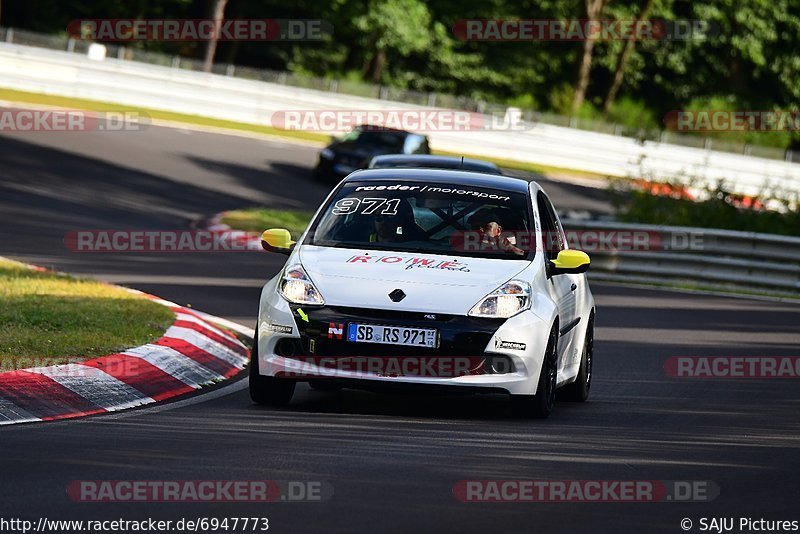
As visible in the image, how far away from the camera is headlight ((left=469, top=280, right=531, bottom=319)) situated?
941cm

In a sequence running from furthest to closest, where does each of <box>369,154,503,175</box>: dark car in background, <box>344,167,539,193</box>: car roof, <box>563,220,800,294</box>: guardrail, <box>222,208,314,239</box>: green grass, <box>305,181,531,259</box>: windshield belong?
<box>222,208,314,239</box>: green grass, <box>563,220,800,294</box>: guardrail, <box>369,154,503,175</box>: dark car in background, <box>344,167,539,193</box>: car roof, <box>305,181,531,259</box>: windshield

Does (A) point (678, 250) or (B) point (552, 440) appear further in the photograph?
(A) point (678, 250)

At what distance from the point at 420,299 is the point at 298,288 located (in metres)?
0.77

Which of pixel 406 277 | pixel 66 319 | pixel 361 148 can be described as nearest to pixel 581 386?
pixel 406 277

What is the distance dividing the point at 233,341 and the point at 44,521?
6.41m

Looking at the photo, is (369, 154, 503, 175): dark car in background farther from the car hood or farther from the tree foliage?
the tree foliage

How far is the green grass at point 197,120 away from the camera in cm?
3888

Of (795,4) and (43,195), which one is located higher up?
(795,4)

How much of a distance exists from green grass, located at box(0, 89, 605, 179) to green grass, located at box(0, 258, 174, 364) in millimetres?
24541

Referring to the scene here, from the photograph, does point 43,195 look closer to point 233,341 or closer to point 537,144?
point 233,341

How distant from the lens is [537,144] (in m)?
47.2

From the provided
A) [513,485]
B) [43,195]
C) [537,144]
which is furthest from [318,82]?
[513,485]

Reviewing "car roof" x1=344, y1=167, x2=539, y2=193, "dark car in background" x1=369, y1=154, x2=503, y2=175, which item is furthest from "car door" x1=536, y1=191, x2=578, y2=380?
"dark car in background" x1=369, y1=154, x2=503, y2=175

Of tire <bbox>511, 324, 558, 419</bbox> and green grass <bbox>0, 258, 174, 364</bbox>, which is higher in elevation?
tire <bbox>511, 324, 558, 419</bbox>
